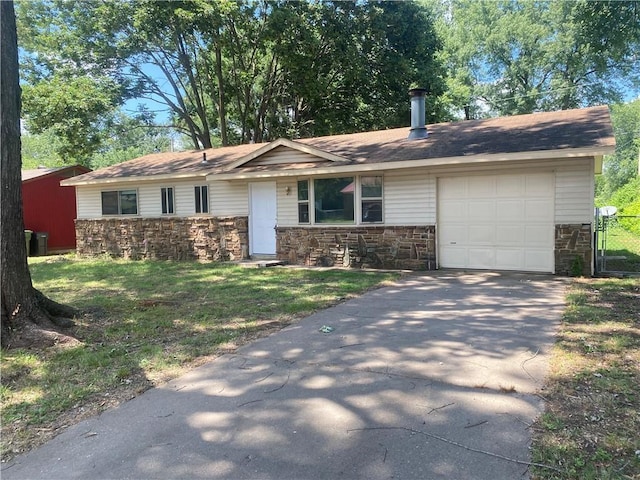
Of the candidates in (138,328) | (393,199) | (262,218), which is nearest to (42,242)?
(262,218)

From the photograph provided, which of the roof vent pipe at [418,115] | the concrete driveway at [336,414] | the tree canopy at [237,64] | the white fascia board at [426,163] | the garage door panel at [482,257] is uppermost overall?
the tree canopy at [237,64]

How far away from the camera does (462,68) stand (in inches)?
1297

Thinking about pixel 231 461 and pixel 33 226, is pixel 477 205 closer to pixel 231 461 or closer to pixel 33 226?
pixel 231 461

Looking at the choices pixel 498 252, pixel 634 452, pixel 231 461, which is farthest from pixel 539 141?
pixel 231 461

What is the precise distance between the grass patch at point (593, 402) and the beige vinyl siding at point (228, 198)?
31.7 ft

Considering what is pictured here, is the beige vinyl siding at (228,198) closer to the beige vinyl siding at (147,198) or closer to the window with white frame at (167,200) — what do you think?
the beige vinyl siding at (147,198)

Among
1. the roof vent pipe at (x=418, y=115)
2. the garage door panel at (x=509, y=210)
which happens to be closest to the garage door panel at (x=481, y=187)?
→ the garage door panel at (x=509, y=210)

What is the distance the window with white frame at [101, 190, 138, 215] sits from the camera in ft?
51.5

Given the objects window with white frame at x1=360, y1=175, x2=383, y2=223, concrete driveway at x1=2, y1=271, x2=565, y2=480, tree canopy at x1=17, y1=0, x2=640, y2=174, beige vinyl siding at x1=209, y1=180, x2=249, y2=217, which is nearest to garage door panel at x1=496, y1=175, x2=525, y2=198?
window with white frame at x1=360, y1=175, x2=383, y2=223

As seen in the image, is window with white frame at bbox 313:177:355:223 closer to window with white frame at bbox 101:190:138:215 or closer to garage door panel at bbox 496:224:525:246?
garage door panel at bbox 496:224:525:246

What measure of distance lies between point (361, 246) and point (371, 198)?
3.96 ft

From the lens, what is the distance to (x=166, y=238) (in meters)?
14.8

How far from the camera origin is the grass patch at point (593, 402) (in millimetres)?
2619

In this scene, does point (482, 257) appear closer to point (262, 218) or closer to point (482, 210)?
point (482, 210)
